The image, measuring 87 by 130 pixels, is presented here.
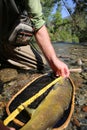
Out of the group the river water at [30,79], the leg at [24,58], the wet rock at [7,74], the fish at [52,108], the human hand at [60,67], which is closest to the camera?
the fish at [52,108]

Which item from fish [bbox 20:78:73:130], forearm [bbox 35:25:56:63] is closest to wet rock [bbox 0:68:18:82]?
forearm [bbox 35:25:56:63]

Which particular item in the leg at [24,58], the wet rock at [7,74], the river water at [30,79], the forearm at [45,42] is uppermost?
the forearm at [45,42]

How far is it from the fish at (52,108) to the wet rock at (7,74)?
3.90 feet

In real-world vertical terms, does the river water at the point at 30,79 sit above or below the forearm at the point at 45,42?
below

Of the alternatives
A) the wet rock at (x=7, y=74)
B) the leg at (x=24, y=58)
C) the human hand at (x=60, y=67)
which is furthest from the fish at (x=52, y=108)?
the leg at (x=24, y=58)

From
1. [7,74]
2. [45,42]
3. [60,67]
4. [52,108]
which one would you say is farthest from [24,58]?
[52,108]

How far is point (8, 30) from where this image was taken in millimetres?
4379

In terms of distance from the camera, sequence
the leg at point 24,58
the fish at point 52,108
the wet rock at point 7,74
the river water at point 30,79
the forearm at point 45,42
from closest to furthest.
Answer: the fish at point 52,108 < the river water at point 30,79 < the forearm at point 45,42 < the wet rock at point 7,74 < the leg at point 24,58

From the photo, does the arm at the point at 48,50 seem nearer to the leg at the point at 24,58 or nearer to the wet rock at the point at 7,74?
the wet rock at the point at 7,74

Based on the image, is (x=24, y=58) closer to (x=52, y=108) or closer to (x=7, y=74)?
(x=7, y=74)

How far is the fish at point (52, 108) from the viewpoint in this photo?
243cm

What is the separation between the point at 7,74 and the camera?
15.2 feet

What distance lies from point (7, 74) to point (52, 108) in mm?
1957

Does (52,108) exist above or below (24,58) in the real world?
below
